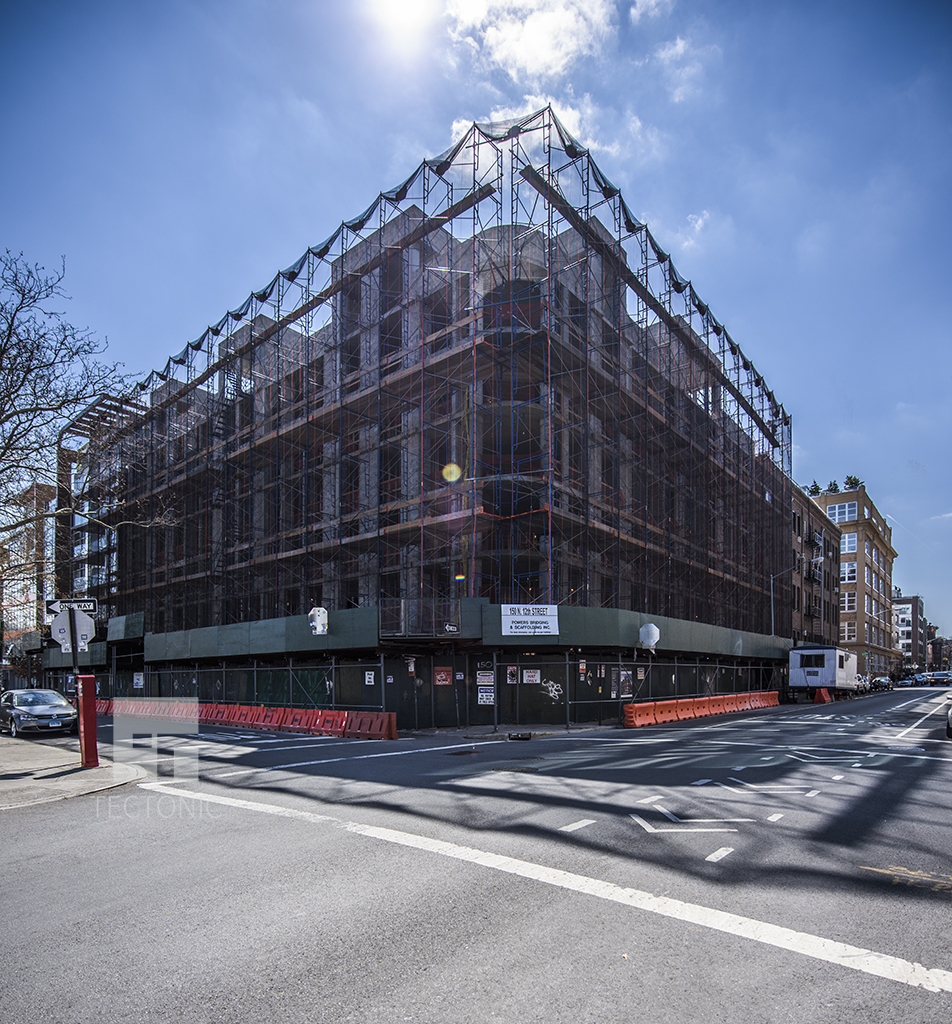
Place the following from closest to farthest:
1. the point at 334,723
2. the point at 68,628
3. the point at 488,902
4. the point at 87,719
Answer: the point at 488,902
the point at 68,628
the point at 87,719
the point at 334,723

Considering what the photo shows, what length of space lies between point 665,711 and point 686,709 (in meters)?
2.45

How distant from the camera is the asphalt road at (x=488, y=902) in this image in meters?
4.18

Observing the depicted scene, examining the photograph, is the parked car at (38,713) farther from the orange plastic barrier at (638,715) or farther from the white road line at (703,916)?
the white road line at (703,916)

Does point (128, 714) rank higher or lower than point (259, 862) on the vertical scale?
lower

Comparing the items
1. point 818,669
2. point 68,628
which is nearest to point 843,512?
point 818,669

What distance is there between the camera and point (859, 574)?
9000 centimetres

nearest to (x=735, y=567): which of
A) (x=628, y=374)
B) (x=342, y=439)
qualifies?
(x=628, y=374)

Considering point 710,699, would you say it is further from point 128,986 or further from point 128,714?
point 128,986

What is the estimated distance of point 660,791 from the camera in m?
10.4

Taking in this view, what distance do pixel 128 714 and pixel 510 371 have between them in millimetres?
25280

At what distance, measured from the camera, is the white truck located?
42750 mm

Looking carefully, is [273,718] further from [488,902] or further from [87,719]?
[488,902]

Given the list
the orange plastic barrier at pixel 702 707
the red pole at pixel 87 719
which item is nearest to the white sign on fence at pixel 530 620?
the orange plastic barrier at pixel 702 707

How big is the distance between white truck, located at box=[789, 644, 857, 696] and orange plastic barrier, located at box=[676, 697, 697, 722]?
677 inches
